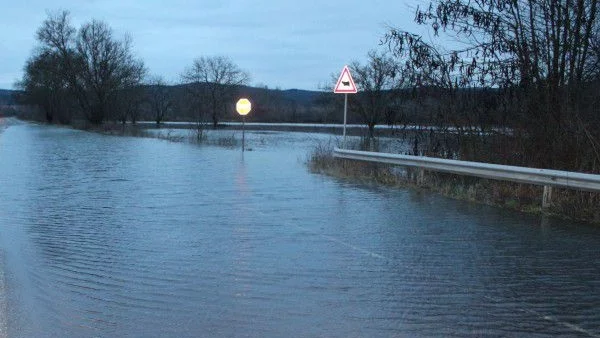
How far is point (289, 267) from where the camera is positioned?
664 cm

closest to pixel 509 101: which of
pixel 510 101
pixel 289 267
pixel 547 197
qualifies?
pixel 510 101

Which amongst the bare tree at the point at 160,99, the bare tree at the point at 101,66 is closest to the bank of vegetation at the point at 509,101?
the bare tree at the point at 101,66

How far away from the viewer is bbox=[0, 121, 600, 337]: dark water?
4.95 m

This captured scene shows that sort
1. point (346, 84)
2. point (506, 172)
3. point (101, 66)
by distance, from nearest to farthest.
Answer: point (506, 172), point (346, 84), point (101, 66)

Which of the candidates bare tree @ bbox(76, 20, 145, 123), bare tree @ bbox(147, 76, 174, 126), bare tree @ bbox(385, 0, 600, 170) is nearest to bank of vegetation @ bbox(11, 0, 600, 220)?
bare tree @ bbox(385, 0, 600, 170)

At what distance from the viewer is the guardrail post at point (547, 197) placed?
10.1 metres

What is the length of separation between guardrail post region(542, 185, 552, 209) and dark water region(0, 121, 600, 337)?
69cm

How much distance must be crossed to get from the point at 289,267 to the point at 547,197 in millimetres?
5394

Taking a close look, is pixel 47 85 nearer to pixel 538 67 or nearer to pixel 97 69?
pixel 97 69

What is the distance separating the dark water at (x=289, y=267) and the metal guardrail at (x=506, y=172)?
0.74 m

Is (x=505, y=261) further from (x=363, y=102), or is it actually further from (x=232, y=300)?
(x=363, y=102)

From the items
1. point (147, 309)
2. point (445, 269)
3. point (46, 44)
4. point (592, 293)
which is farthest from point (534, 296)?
point (46, 44)

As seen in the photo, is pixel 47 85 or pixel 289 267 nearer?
pixel 289 267

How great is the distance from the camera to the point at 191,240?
8.01 meters
